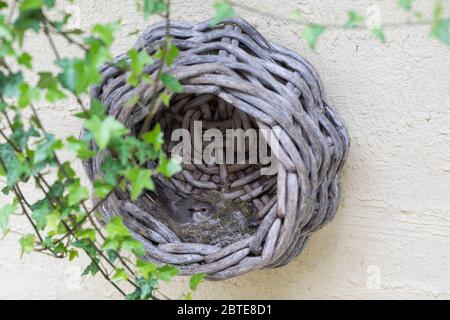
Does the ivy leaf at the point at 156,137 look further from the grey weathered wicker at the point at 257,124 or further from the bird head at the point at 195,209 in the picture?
the bird head at the point at 195,209

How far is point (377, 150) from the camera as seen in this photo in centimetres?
80

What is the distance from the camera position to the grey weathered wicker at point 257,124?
25.5 inches

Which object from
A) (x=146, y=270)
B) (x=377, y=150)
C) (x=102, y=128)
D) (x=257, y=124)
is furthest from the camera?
(x=377, y=150)

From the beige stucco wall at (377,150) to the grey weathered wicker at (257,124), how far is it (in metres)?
0.08

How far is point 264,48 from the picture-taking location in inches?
28.0

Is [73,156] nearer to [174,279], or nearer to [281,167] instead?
[174,279]

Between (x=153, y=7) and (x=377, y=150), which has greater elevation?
(x=153, y=7)

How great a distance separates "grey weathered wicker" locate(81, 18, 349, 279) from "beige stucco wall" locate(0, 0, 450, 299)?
8cm

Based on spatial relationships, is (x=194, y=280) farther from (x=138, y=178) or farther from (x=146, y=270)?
(x=138, y=178)

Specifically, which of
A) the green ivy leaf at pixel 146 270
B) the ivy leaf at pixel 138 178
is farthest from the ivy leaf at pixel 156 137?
the green ivy leaf at pixel 146 270

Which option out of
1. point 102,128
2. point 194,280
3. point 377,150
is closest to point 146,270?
point 194,280

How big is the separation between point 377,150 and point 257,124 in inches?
8.0

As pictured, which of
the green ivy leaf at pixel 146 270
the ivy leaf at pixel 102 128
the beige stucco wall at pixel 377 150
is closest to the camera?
the ivy leaf at pixel 102 128

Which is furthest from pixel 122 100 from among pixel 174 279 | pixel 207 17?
pixel 174 279
